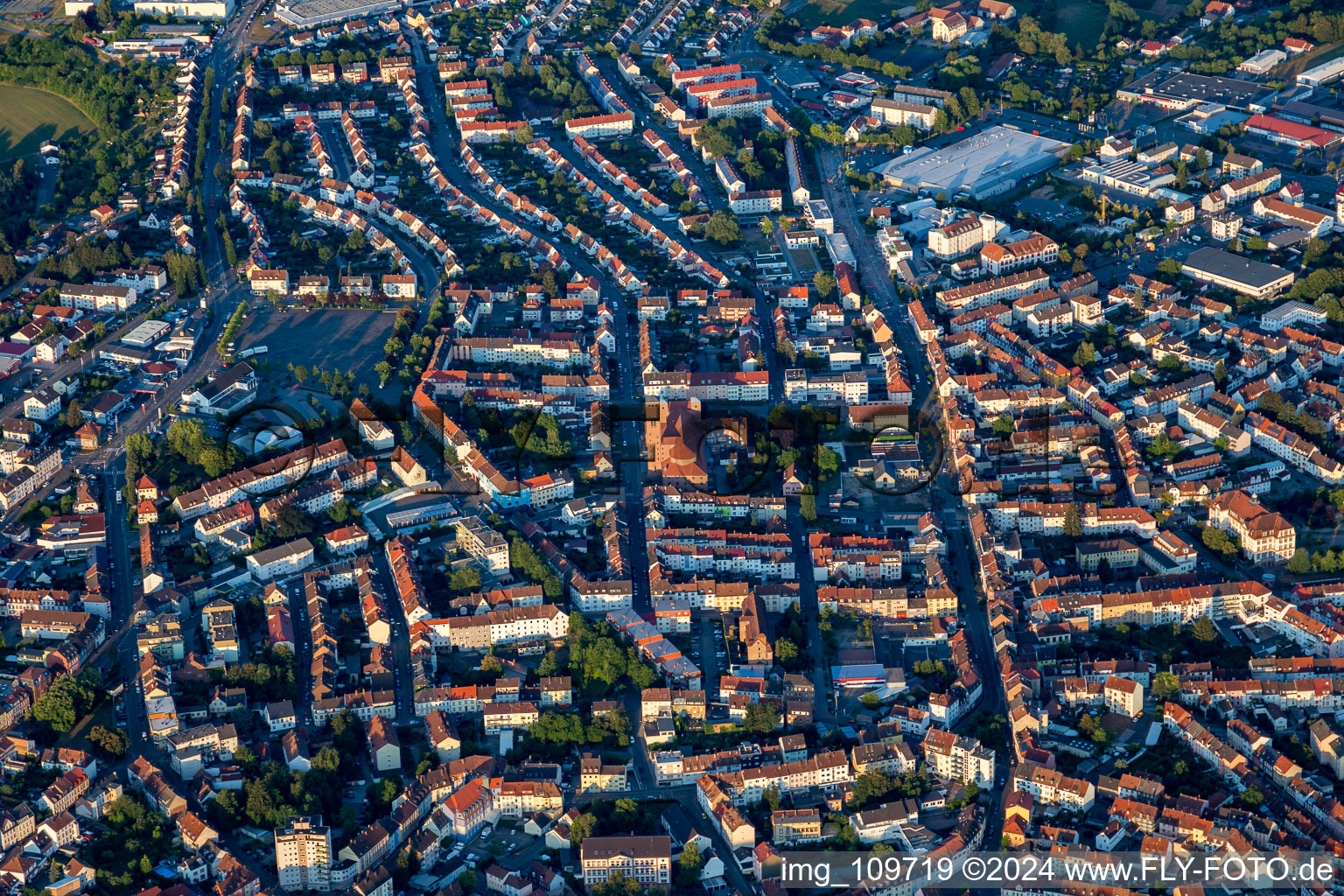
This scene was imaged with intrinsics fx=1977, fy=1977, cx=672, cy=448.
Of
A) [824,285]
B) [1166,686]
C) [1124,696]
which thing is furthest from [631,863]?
[824,285]

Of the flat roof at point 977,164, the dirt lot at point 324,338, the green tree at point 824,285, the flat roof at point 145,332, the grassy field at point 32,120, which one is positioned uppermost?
the grassy field at point 32,120

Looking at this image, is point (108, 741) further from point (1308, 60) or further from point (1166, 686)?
point (1308, 60)

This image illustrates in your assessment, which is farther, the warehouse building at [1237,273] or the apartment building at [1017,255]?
the apartment building at [1017,255]

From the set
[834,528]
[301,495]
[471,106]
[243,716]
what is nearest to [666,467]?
[834,528]

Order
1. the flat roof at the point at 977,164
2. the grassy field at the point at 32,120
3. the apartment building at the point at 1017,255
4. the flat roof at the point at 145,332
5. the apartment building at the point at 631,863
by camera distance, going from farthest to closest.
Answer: the grassy field at the point at 32,120, the flat roof at the point at 977,164, the apartment building at the point at 1017,255, the flat roof at the point at 145,332, the apartment building at the point at 631,863

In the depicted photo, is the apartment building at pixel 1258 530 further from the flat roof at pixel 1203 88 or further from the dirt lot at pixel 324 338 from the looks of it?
the flat roof at pixel 1203 88

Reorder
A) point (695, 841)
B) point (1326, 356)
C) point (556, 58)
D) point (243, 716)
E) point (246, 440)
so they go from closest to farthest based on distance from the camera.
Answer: point (695, 841), point (243, 716), point (246, 440), point (1326, 356), point (556, 58)

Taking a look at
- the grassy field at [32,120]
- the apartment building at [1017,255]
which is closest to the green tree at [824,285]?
the apartment building at [1017,255]

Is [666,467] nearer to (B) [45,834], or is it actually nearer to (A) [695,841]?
(A) [695,841]
